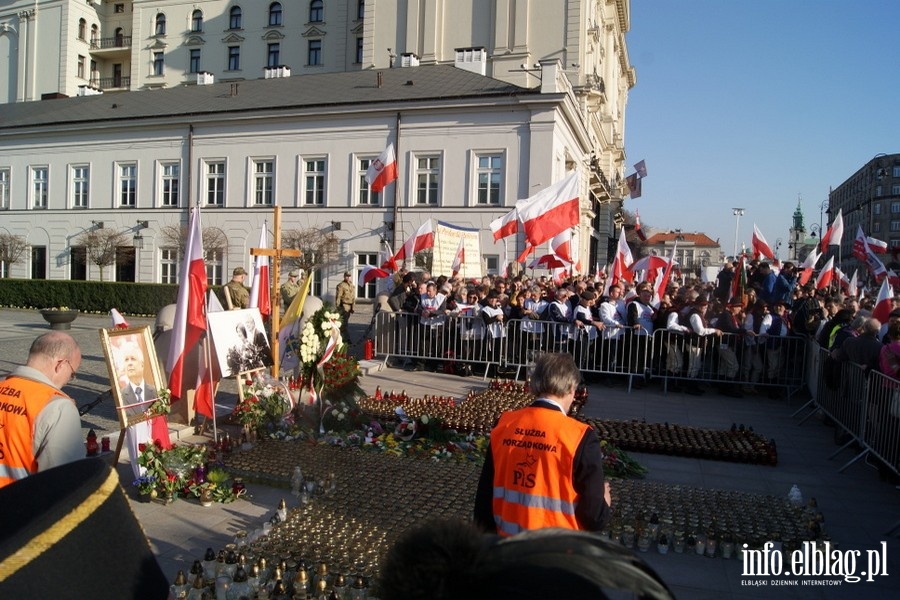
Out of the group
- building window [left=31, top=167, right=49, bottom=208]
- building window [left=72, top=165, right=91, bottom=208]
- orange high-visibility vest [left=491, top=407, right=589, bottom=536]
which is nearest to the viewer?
orange high-visibility vest [left=491, top=407, right=589, bottom=536]

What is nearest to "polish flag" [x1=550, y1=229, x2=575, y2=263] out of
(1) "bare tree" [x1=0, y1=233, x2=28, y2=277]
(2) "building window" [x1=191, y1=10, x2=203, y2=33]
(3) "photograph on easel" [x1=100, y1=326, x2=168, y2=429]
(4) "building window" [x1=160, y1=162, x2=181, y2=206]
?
(3) "photograph on easel" [x1=100, y1=326, x2=168, y2=429]

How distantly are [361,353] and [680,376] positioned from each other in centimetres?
790

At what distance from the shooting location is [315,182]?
108ft

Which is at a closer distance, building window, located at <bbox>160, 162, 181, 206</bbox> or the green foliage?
the green foliage

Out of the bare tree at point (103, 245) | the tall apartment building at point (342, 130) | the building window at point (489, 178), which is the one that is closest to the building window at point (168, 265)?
the tall apartment building at point (342, 130)

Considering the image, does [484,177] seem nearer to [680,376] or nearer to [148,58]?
[680,376]

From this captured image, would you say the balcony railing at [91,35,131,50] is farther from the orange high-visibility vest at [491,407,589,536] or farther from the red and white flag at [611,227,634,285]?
the orange high-visibility vest at [491,407,589,536]

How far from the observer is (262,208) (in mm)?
33531

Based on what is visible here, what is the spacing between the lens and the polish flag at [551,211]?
15.0 m

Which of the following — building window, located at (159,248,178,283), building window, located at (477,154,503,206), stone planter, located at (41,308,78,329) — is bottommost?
stone planter, located at (41,308,78,329)

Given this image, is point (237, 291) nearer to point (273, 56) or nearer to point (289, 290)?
point (289, 290)

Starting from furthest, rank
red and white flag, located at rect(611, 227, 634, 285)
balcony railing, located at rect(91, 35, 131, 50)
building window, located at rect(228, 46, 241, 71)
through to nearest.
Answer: balcony railing, located at rect(91, 35, 131, 50)
building window, located at rect(228, 46, 241, 71)
red and white flag, located at rect(611, 227, 634, 285)

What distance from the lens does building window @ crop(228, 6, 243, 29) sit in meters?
55.4

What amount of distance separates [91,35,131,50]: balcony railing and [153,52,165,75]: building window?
624cm
